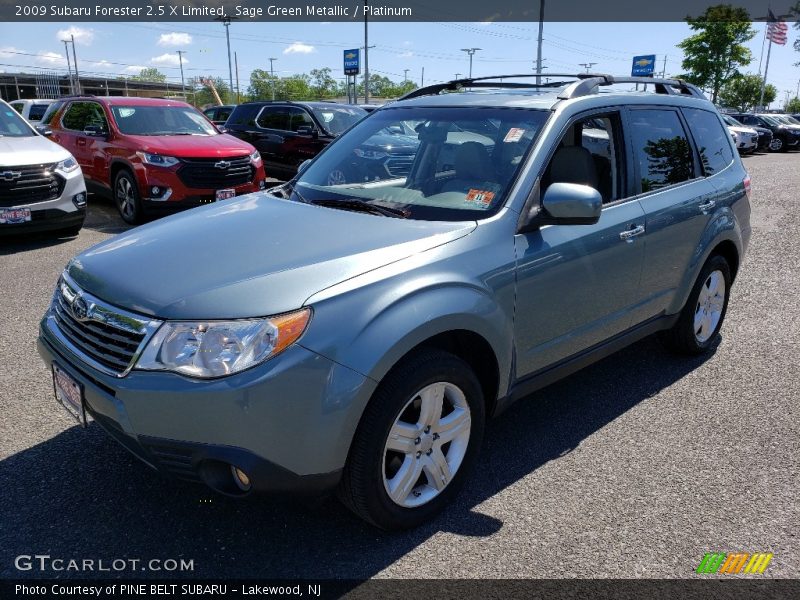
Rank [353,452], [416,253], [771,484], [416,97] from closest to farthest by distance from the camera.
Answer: [353,452] → [416,253] → [771,484] → [416,97]

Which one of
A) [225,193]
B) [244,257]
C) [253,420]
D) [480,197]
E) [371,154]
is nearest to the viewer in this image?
[253,420]

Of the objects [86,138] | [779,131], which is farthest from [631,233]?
[779,131]

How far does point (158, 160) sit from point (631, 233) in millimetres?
7307

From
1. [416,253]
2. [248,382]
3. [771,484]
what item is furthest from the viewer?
[771,484]

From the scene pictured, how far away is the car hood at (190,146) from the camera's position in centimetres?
916

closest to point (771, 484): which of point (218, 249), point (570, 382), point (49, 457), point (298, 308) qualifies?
point (570, 382)

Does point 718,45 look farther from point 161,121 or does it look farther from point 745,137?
point 161,121

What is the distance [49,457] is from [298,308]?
5.91 ft

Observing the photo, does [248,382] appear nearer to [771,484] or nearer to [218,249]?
[218,249]

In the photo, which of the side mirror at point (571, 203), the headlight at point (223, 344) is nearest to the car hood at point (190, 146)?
the side mirror at point (571, 203)

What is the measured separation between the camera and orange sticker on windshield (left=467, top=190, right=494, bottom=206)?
3080 millimetres

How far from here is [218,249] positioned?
2758mm

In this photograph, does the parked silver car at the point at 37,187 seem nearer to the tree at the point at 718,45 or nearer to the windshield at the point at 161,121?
→ the windshield at the point at 161,121

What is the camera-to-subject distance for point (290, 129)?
13.0 m
